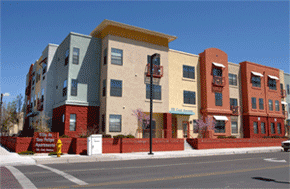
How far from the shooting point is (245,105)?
35.3m

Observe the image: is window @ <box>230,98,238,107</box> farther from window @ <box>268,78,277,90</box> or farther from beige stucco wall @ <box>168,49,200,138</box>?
window @ <box>268,78,277,90</box>

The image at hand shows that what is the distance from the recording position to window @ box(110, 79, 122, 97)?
25094 millimetres

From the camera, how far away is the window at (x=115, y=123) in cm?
2452

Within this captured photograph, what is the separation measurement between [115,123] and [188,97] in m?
10.1

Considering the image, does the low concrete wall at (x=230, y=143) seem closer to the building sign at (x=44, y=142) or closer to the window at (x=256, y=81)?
the window at (x=256, y=81)

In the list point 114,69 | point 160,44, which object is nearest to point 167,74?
point 160,44

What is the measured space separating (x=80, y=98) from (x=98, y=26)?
7463 millimetres

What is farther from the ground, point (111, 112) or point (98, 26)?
point (98, 26)

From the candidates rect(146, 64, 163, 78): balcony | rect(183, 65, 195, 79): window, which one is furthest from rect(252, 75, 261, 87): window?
rect(146, 64, 163, 78): balcony

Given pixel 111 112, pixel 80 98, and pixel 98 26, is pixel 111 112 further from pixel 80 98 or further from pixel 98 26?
pixel 98 26

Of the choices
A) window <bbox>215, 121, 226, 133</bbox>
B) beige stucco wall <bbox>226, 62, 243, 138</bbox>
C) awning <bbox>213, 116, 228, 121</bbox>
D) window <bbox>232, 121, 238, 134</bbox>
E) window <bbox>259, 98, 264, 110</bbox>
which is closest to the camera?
awning <bbox>213, 116, 228, 121</bbox>

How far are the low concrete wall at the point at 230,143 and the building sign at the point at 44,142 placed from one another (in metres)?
13.4

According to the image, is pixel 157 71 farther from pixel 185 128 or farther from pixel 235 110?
pixel 235 110

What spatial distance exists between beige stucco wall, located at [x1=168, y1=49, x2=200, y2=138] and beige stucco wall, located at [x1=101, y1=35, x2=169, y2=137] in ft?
4.75
